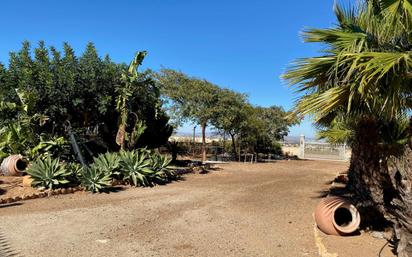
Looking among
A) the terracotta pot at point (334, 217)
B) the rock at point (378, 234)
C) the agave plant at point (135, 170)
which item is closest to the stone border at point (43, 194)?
the agave plant at point (135, 170)

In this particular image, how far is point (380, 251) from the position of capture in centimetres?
529

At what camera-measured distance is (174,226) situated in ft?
23.2

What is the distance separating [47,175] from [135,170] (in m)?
2.49

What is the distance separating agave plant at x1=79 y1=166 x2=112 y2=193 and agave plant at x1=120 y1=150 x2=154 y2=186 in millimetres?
828

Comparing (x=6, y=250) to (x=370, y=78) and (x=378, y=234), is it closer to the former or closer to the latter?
(x=370, y=78)

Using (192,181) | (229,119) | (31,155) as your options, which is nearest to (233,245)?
(192,181)

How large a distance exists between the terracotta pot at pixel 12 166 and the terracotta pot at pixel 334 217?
936cm

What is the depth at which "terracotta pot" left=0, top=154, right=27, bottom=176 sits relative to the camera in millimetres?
11727

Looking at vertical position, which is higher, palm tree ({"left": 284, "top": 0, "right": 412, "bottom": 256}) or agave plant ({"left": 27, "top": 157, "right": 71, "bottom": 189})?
palm tree ({"left": 284, "top": 0, "right": 412, "bottom": 256})

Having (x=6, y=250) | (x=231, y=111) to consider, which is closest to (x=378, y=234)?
(x=6, y=250)

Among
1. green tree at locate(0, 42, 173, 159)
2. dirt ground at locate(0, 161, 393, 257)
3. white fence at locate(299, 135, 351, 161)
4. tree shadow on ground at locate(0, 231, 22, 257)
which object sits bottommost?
tree shadow on ground at locate(0, 231, 22, 257)

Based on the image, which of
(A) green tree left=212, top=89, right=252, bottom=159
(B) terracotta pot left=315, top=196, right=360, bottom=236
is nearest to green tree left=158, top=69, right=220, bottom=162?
(A) green tree left=212, top=89, right=252, bottom=159

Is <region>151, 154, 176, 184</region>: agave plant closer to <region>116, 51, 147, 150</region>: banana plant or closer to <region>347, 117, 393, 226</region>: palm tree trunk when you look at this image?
<region>116, 51, 147, 150</region>: banana plant

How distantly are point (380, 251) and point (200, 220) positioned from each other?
340cm
